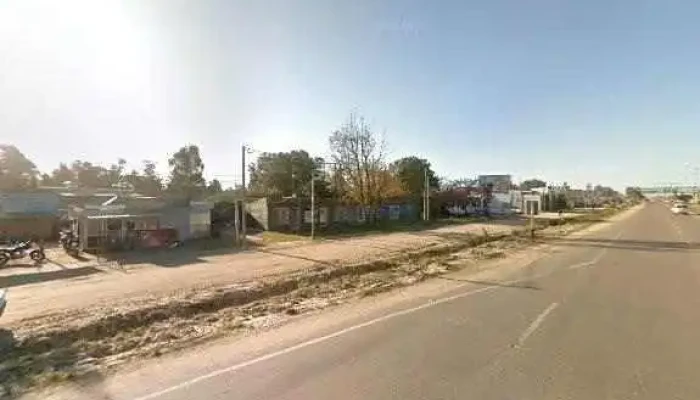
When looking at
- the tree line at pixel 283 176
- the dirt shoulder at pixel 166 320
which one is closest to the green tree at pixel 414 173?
the tree line at pixel 283 176

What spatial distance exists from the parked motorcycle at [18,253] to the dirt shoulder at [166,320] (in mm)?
12844

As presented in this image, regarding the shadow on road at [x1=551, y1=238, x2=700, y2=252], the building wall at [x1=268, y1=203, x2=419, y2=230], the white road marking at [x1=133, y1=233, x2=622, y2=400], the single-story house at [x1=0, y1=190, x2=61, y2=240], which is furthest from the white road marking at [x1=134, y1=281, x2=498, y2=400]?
the building wall at [x1=268, y1=203, x2=419, y2=230]

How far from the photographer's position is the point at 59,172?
80.1 m

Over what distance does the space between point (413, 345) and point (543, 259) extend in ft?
45.5

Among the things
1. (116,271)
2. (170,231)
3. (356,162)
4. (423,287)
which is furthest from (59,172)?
(423,287)

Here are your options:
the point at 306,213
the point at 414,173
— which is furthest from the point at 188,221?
the point at 414,173

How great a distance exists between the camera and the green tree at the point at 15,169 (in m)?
49.1

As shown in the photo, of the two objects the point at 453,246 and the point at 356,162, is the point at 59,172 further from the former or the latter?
the point at 453,246

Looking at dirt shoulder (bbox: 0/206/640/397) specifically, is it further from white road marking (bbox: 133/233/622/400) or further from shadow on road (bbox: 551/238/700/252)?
shadow on road (bbox: 551/238/700/252)

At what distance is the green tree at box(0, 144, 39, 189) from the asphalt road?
1970 inches

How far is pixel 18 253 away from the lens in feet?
75.2

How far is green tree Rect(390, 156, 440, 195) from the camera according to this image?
71.1 m

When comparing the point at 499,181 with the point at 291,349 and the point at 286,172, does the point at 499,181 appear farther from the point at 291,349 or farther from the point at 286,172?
the point at 291,349

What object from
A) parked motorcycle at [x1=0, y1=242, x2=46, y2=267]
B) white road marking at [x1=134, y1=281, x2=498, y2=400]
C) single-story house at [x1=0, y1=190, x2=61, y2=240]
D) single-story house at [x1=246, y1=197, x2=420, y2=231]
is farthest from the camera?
single-story house at [x1=246, y1=197, x2=420, y2=231]
